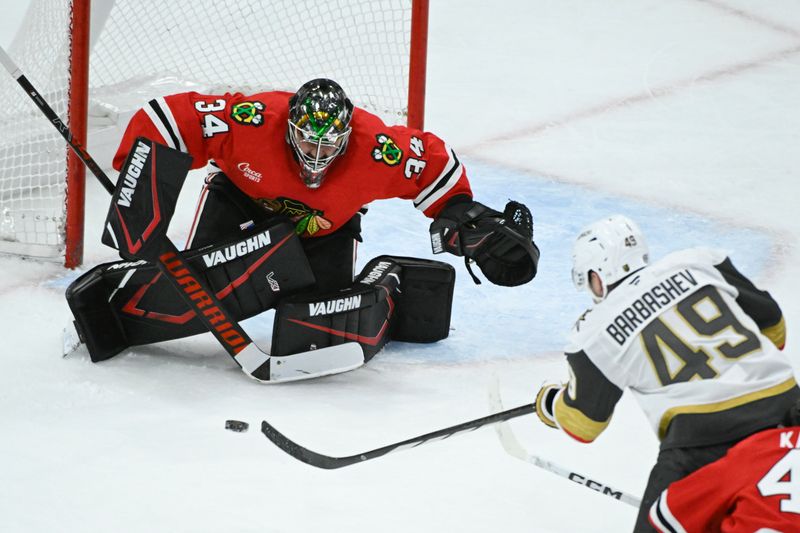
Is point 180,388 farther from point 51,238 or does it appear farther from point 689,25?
point 689,25

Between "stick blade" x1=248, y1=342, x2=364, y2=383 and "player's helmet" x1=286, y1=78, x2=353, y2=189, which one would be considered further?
"stick blade" x1=248, y1=342, x2=364, y2=383

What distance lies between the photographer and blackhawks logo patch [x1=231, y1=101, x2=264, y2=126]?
3.55 meters

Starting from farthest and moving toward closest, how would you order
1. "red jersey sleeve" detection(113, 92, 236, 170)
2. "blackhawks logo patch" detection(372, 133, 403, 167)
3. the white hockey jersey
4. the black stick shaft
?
the black stick shaft
"blackhawks logo patch" detection(372, 133, 403, 167)
"red jersey sleeve" detection(113, 92, 236, 170)
the white hockey jersey

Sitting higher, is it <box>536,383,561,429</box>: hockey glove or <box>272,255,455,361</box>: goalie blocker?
<box>536,383,561,429</box>: hockey glove

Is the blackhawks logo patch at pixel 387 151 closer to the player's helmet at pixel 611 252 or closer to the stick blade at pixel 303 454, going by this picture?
the stick blade at pixel 303 454

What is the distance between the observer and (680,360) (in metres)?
2.35

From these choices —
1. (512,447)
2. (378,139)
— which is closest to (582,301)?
(378,139)

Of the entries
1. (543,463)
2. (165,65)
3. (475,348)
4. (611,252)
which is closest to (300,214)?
(475,348)

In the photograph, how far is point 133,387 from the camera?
3.54 meters

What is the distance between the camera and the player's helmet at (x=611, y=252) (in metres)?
2.48

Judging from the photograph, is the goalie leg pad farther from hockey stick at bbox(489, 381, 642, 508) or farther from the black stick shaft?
hockey stick at bbox(489, 381, 642, 508)

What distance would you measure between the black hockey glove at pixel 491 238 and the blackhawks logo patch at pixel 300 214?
0.34m

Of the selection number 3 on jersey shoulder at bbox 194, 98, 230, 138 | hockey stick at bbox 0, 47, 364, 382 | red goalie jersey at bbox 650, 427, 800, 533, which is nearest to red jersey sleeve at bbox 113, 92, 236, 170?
number 3 on jersey shoulder at bbox 194, 98, 230, 138

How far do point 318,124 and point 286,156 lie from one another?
205mm
